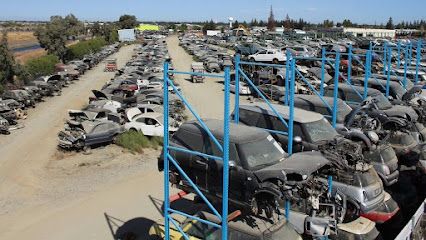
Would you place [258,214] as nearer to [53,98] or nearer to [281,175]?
[281,175]

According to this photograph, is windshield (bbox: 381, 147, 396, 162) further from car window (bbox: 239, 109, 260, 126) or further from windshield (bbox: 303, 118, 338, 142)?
car window (bbox: 239, 109, 260, 126)

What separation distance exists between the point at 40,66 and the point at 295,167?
3955 cm

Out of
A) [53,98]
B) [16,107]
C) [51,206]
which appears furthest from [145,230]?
[53,98]

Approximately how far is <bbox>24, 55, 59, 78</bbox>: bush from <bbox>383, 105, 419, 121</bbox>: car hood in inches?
1267

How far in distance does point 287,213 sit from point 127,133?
12.2 meters

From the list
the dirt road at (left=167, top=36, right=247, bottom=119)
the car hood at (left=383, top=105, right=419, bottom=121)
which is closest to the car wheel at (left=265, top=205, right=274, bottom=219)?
the car hood at (left=383, top=105, right=419, bottom=121)

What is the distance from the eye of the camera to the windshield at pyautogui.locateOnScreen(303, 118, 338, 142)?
11891 millimetres

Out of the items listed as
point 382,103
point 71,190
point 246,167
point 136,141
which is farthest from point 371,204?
point 136,141

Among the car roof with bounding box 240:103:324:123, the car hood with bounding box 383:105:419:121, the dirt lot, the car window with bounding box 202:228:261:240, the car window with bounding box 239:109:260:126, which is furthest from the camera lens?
the car hood with bounding box 383:105:419:121

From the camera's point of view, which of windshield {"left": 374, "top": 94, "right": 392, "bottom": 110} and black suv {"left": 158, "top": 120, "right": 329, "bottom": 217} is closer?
black suv {"left": 158, "top": 120, "right": 329, "bottom": 217}

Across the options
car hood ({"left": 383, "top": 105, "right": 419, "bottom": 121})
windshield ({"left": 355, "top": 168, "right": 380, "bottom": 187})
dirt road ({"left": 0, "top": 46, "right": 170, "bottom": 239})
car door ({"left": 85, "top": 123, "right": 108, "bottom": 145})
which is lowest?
dirt road ({"left": 0, "top": 46, "right": 170, "bottom": 239})

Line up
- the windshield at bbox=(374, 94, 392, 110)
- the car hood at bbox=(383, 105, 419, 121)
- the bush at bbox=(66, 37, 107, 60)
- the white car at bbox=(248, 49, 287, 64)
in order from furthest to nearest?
the bush at bbox=(66, 37, 107, 60) → the white car at bbox=(248, 49, 287, 64) → the windshield at bbox=(374, 94, 392, 110) → the car hood at bbox=(383, 105, 419, 121)

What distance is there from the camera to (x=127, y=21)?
414 feet

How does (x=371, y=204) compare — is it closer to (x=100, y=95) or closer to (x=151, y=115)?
(x=151, y=115)
